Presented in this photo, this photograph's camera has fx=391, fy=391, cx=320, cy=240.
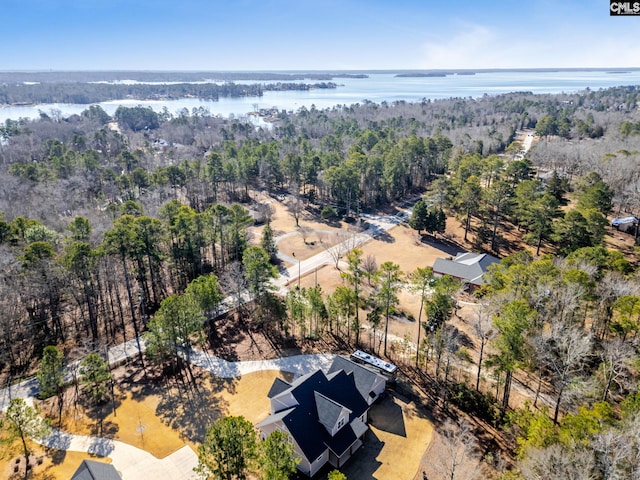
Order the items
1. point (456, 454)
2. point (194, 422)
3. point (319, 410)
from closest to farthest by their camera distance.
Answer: point (456, 454) < point (319, 410) < point (194, 422)

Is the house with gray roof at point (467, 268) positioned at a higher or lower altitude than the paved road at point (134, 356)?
higher

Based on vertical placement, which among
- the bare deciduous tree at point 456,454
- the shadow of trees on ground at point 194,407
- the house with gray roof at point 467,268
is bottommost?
the shadow of trees on ground at point 194,407

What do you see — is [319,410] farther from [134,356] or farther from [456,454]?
[134,356]

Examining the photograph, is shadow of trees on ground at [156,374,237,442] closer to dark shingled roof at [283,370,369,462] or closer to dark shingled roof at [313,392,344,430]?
dark shingled roof at [283,370,369,462]

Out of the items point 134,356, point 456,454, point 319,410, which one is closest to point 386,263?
point 319,410

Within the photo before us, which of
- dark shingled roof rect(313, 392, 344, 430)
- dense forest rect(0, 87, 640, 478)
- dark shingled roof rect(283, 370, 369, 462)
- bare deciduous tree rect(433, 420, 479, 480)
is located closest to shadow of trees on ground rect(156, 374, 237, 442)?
dense forest rect(0, 87, 640, 478)

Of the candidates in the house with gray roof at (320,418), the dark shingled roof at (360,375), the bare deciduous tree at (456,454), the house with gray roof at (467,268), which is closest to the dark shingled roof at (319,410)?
the house with gray roof at (320,418)

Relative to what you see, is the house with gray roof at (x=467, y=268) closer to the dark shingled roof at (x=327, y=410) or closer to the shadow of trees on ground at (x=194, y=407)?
the dark shingled roof at (x=327, y=410)

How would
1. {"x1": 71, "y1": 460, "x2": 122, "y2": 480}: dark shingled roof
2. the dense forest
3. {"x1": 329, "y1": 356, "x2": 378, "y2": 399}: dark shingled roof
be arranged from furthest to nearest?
{"x1": 329, "y1": 356, "x2": 378, "y2": 399}: dark shingled roof
the dense forest
{"x1": 71, "y1": 460, "x2": 122, "y2": 480}: dark shingled roof
